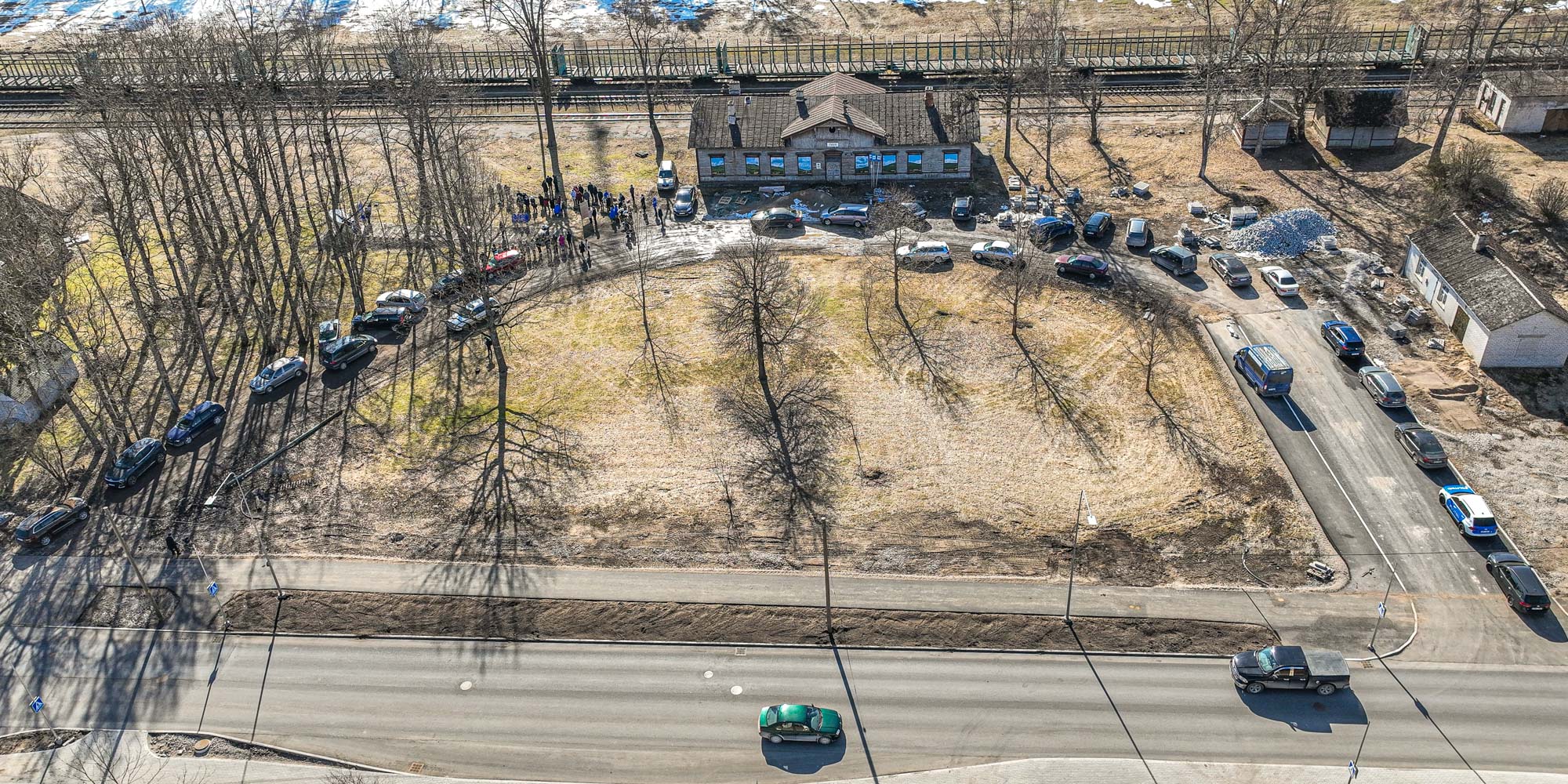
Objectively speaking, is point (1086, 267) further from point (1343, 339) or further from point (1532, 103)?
point (1532, 103)

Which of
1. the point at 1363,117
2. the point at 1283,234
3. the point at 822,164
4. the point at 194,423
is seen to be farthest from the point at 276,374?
the point at 1363,117

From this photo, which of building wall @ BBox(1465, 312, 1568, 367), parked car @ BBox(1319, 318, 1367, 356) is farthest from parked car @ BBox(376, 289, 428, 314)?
building wall @ BBox(1465, 312, 1568, 367)

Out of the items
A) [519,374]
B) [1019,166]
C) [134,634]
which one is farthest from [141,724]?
[1019,166]

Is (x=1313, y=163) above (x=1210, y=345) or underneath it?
above

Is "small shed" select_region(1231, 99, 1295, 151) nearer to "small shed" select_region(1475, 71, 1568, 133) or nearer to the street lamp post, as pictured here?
"small shed" select_region(1475, 71, 1568, 133)

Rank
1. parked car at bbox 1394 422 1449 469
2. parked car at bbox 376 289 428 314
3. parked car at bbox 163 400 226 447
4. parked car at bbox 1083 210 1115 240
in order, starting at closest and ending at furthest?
parked car at bbox 1394 422 1449 469, parked car at bbox 163 400 226 447, parked car at bbox 376 289 428 314, parked car at bbox 1083 210 1115 240

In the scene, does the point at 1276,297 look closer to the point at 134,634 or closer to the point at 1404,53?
the point at 1404,53
